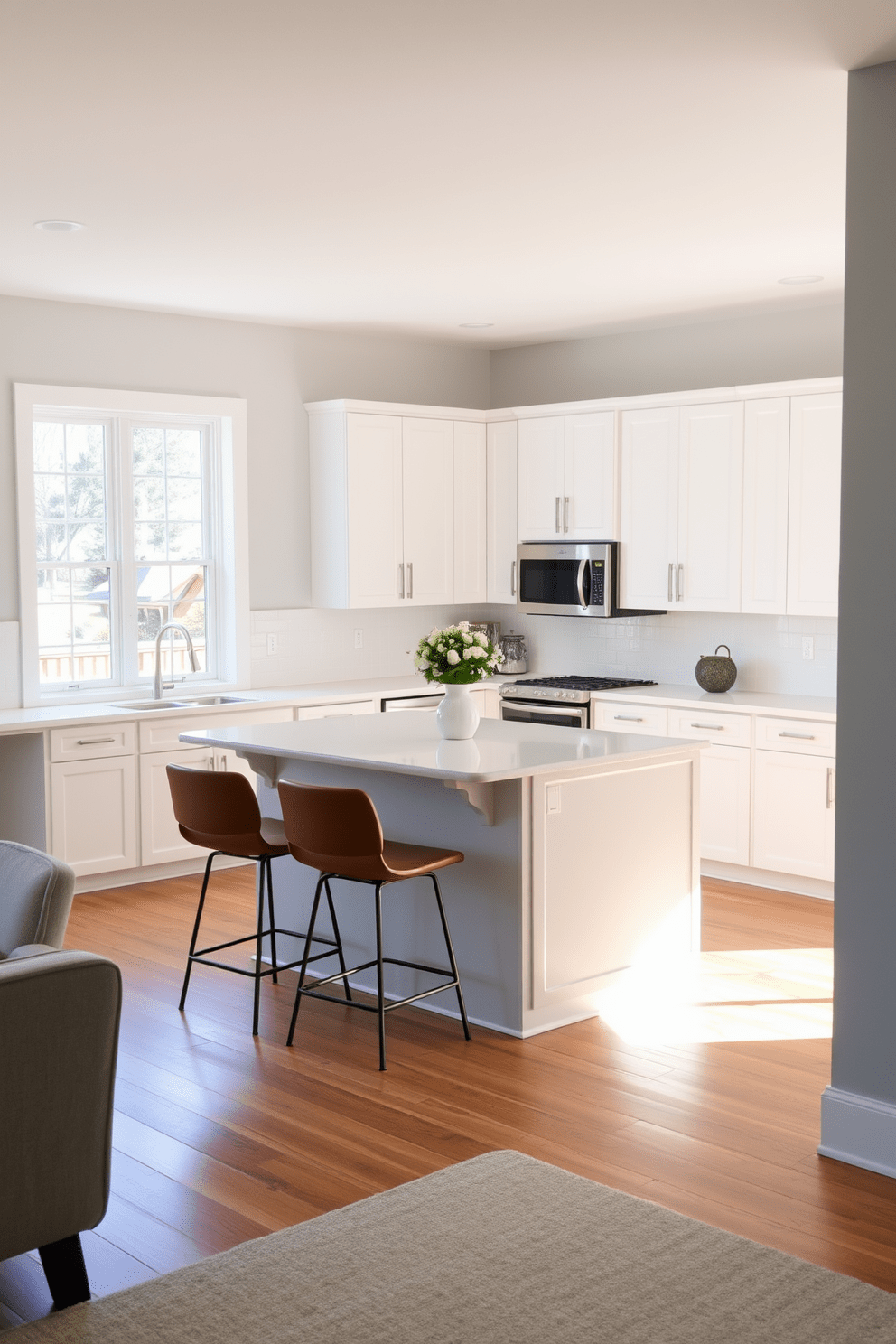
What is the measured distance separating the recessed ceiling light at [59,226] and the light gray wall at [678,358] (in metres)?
3.47

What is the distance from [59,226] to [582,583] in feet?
11.3

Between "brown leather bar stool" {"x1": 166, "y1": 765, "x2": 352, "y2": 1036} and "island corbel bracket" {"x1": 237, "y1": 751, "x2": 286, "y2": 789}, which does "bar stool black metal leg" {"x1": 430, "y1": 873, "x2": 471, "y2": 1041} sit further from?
"island corbel bracket" {"x1": 237, "y1": 751, "x2": 286, "y2": 789}

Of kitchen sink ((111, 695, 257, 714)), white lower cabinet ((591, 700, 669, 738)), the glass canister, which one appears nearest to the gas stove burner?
white lower cabinet ((591, 700, 669, 738))

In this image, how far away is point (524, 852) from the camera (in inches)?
175

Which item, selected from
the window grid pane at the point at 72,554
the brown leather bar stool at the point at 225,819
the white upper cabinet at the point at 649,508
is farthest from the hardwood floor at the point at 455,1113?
the white upper cabinet at the point at 649,508

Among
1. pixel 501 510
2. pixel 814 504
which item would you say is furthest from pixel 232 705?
pixel 814 504

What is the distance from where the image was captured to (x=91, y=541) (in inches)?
279

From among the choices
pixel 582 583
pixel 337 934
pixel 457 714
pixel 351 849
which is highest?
pixel 582 583

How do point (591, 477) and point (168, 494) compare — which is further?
point (591, 477)

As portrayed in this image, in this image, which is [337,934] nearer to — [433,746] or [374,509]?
[433,746]

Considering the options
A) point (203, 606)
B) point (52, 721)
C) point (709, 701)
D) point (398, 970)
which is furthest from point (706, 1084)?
point (203, 606)

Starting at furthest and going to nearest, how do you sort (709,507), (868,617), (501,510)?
1. (501,510)
2. (709,507)
3. (868,617)

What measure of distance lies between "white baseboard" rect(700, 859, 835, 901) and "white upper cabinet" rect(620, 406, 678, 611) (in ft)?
4.63

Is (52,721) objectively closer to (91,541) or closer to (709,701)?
(91,541)
